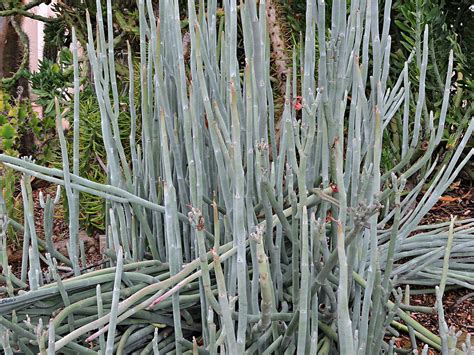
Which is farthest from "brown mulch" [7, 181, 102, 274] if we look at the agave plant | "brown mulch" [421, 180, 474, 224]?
"brown mulch" [421, 180, 474, 224]

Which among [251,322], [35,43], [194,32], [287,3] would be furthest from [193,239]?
[35,43]

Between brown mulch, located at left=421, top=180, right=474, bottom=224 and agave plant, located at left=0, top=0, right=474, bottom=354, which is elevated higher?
agave plant, located at left=0, top=0, right=474, bottom=354

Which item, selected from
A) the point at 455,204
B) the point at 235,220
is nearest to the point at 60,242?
the point at 455,204

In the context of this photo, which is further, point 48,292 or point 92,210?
point 92,210

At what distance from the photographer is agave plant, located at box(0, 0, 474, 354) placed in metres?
0.71

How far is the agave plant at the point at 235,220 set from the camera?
28.1 inches

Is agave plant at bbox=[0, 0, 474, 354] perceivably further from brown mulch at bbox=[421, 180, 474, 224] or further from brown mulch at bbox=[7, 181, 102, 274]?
brown mulch at bbox=[7, 181, 102, 274]

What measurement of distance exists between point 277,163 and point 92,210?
0.87m

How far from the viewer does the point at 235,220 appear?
68 centimetres

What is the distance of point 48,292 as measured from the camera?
858 millimetres

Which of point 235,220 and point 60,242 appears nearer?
point 235,220

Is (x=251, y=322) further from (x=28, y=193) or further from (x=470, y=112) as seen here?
(x=470, y=112)

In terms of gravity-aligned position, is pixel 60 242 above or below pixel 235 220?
below

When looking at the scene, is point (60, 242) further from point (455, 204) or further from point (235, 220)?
point (235, 220)
